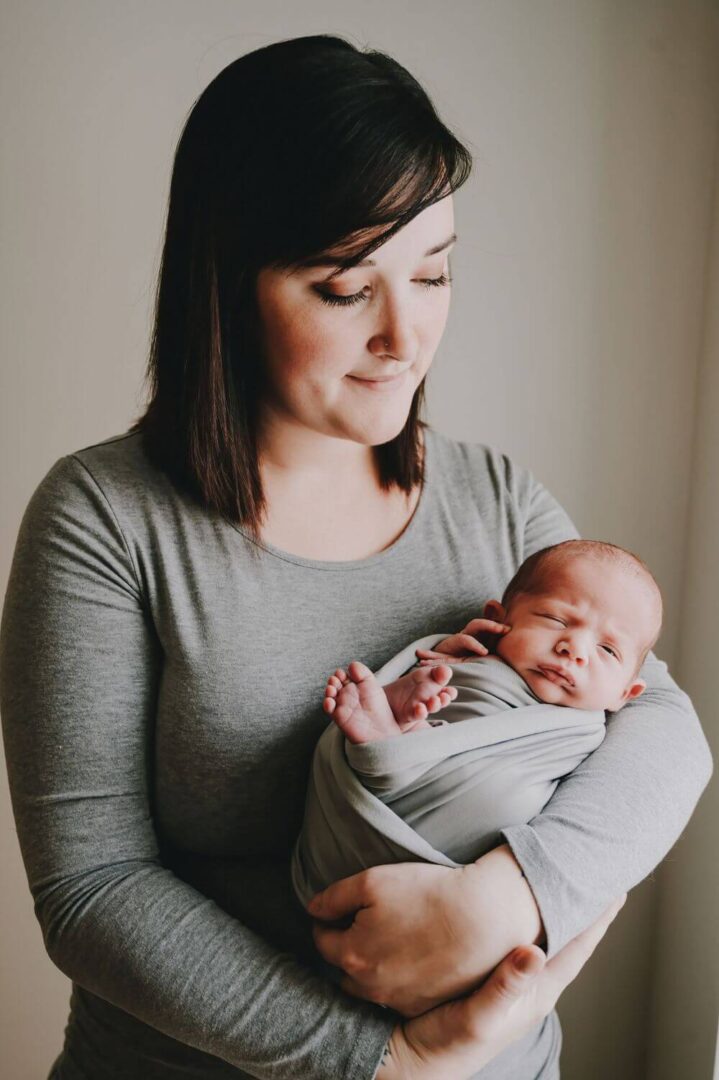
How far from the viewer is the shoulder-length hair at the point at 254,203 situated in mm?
968

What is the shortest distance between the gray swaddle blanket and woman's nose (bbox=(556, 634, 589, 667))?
8 centimetres

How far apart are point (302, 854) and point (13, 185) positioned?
4.29 feet

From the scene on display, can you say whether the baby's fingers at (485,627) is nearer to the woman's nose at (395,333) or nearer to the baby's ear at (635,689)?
the baby's ear at (635,689)

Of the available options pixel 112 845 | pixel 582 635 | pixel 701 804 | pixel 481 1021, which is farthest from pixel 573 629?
pixel 701 804

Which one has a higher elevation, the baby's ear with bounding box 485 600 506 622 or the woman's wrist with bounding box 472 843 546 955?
the baby's ear with bounding box 485 600 506 622

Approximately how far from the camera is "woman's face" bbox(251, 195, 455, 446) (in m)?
1.02

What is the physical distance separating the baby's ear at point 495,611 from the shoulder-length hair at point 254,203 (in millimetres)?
343

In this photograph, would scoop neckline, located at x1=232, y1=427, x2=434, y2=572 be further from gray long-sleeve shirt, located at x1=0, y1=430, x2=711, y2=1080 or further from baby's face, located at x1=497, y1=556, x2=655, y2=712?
baby's face, located at x1=497, y1=556, x2=655, y2=712

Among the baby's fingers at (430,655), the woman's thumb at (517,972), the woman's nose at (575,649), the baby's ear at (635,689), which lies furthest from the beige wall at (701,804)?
the woman's thumb at (517,972)

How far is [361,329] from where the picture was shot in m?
1.04

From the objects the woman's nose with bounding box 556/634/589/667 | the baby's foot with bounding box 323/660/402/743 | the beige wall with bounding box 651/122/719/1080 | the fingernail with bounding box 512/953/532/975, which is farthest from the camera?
the beige wall with bounding box 651/122/719/1080

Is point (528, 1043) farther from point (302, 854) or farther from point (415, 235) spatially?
point (415, 235)

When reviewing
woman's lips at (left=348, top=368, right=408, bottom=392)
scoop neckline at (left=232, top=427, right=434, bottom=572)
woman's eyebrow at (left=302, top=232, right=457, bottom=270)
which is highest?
woman's eyebrow at (left=302, top=232, right=457, bottom=270)

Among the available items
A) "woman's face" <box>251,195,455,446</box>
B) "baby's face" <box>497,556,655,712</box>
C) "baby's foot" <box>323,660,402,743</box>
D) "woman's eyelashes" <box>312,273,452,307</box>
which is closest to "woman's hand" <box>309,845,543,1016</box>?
"baby's foot" <box>323,660,402,743</box>
